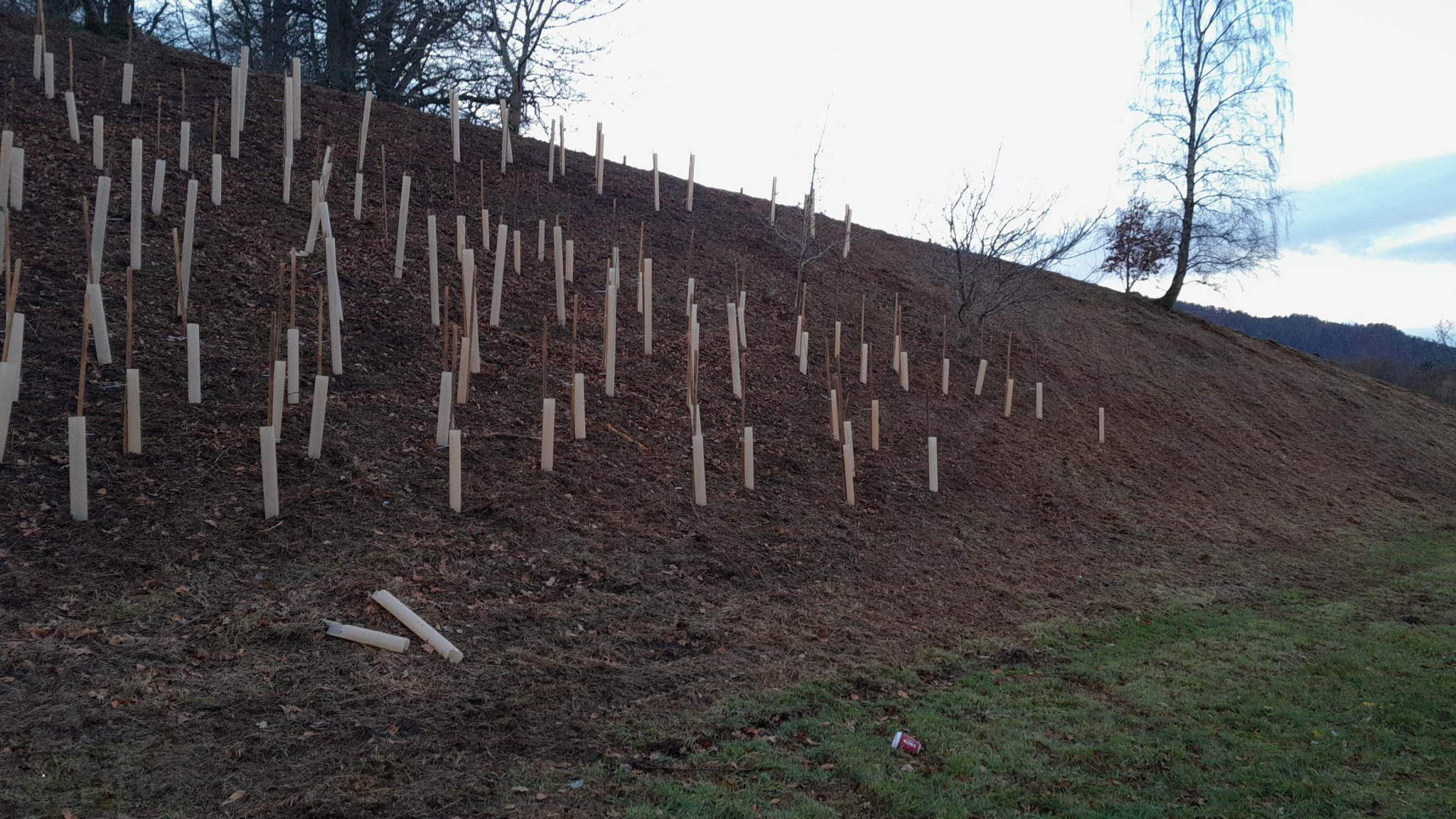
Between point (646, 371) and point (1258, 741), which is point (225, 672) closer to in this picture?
point (1258, 741)

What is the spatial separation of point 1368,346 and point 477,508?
2219 inches

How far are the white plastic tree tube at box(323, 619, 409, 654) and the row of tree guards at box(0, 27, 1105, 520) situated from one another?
1.35 m

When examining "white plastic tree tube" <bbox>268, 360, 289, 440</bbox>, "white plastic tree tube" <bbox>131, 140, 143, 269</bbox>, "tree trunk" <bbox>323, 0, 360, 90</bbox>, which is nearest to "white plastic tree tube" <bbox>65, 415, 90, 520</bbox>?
"white plastic tree tube" <bbox>268, 360, 289, 440</bbox>

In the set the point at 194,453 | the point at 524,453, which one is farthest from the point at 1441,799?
the point at 194,453

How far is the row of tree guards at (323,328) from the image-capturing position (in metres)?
5.63

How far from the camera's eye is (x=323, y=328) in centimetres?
802

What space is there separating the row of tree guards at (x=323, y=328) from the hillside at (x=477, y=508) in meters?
0.16

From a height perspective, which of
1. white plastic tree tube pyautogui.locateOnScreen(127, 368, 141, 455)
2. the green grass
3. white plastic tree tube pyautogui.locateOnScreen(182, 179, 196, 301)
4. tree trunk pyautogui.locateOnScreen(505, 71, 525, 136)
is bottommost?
the green grass

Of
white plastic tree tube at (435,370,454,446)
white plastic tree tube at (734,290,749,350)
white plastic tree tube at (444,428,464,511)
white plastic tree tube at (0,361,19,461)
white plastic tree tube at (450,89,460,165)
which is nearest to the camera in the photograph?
white plastic tree tube at (0,361,19,461)

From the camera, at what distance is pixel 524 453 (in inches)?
279

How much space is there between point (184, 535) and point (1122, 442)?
1135cm

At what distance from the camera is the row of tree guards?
5629mm

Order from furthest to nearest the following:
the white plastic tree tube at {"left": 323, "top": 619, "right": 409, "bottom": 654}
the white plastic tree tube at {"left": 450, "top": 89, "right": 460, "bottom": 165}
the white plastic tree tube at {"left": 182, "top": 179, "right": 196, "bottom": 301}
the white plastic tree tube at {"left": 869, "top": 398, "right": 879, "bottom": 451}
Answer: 1. the white plastic tree tube at {"left": 450, "top": 89, "right": 460, "bottom": 165}
2. the white plastic tree tube at {"left": 869, "top": 398, "right": 879, "bottom": 451}
3. the white plastic tree tube at {"left": 182, "top": 179, "right": 196, "bottom": 301}
4. the white plastic tree tube at {"left": 323, "top": 619, "right": 409, "bottom": 654}

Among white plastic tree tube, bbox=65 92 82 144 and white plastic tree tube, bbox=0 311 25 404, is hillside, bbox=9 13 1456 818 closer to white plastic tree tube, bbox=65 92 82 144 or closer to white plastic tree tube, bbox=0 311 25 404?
white plastic tree tube, bbox=65 92 82 144
